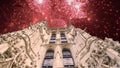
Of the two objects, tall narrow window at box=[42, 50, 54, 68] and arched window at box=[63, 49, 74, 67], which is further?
arched window at box=[63, 49, 74, 67]

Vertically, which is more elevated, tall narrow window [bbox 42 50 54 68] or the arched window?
tall narrow window [bbox 42 50 54 68]

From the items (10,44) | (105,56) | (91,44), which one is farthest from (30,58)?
(105,56)

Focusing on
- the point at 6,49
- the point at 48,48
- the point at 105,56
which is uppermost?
the point at 6,49

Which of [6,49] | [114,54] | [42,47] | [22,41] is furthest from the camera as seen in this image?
[42,47]

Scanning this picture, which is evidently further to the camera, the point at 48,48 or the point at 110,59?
the point at 48,48

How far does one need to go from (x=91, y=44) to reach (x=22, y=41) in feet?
17.9

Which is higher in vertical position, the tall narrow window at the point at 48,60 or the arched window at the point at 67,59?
the tall narrow window at the point at 48,60

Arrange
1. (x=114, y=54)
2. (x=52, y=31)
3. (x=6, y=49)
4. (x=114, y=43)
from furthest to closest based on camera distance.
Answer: (x=52, y=31) → (x=114, y=43) → (x=6, y=49) → (x=114, y=54)

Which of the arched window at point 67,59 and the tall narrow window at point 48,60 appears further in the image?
the arched window at point 67,59

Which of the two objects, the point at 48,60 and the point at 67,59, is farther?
the point at 67,59

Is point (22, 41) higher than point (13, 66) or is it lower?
higher

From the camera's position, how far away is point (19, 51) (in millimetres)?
12602

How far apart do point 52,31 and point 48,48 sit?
389 inches

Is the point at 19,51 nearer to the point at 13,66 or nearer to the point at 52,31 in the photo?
the point at 13,66
